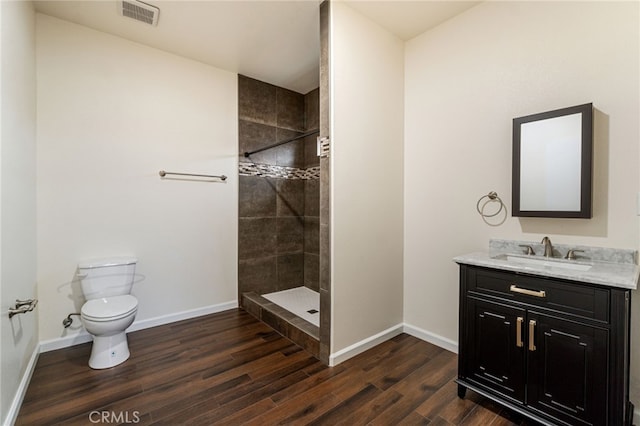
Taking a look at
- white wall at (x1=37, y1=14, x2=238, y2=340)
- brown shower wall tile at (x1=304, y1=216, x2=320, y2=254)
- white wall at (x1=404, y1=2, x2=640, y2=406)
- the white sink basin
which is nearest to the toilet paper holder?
white wall at (x1=37, y1=14, x2=238, y2=340)

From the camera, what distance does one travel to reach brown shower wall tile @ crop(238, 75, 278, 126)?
3.30 meters

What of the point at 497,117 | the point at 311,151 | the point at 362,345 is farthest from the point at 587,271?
the point at 311,151

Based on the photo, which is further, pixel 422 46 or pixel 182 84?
pixel 182 84

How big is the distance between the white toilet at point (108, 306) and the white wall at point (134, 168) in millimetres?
211

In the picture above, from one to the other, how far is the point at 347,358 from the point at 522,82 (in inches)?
90.9

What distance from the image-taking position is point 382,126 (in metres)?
2.45

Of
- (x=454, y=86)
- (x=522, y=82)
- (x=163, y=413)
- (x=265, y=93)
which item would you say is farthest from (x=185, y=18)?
(x=163, y=413)

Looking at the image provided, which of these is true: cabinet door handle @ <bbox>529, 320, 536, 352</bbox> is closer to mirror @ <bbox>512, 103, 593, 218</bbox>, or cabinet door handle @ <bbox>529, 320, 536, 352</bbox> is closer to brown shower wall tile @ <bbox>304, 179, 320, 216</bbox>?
mirror @ <bbox>512, 103, 593, 218</bbox>

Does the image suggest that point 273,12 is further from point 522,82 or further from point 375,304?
point 375,304

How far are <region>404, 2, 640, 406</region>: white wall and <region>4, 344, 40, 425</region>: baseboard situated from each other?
8.72ft

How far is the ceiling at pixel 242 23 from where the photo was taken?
2148 millimetres

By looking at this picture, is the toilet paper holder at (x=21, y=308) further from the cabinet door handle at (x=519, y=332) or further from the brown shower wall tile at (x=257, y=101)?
the cabinet door handle at (x=519, y=332)

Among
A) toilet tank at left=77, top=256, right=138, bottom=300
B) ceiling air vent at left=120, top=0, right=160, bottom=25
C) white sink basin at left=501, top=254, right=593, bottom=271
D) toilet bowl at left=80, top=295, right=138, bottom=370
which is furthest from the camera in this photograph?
toilet tank at left=77, top=256, right=138, bottom=300

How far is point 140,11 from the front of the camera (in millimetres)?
2211
